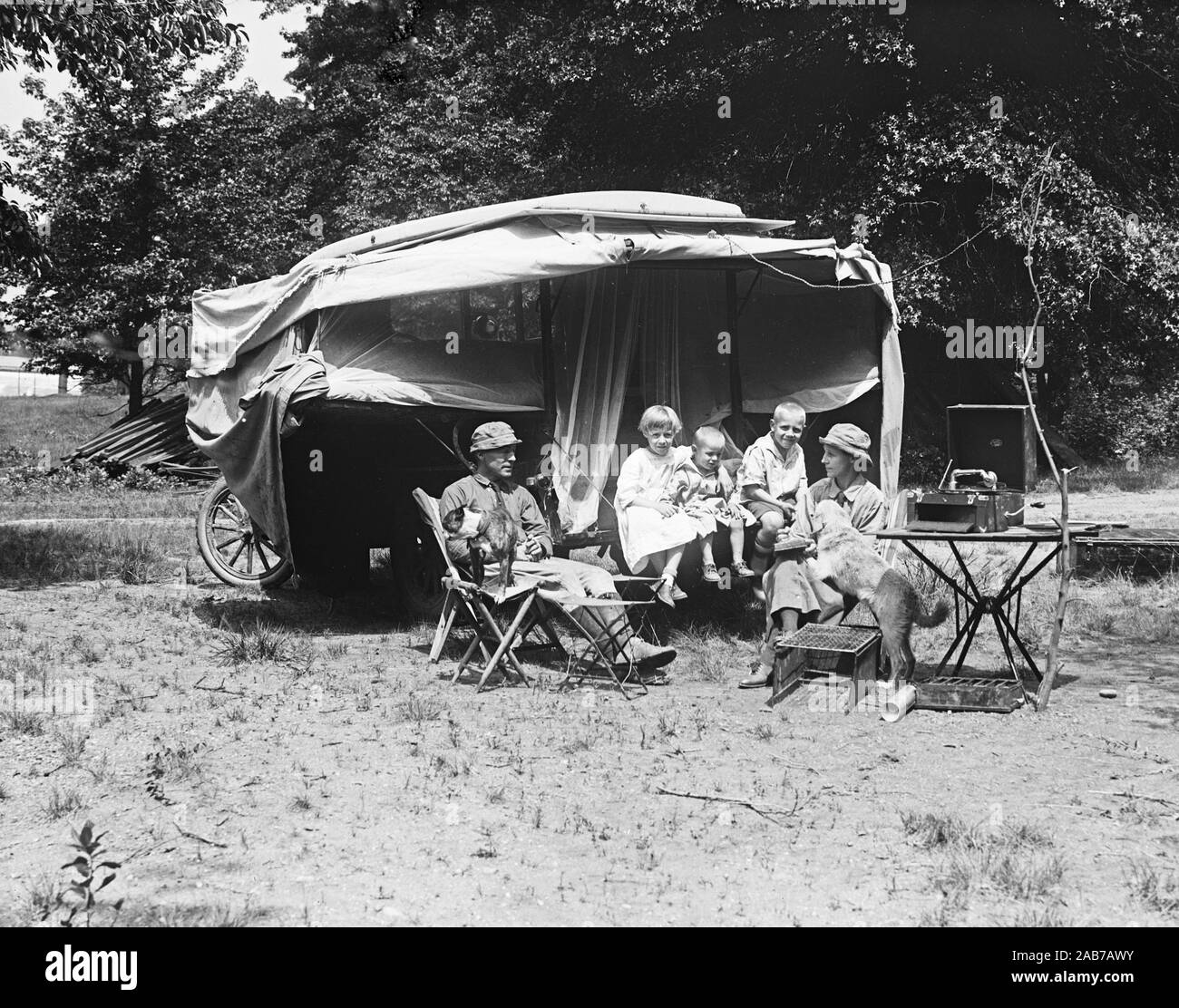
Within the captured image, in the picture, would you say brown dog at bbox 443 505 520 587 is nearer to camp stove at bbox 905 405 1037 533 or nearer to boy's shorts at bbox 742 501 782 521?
boy's shorts at bbox 742 501 782 521

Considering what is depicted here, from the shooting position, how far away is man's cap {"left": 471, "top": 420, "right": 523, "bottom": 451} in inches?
303

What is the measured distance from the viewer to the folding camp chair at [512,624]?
23.3 feet

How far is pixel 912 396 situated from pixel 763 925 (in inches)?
702

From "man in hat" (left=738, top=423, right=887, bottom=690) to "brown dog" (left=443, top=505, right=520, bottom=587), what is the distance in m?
1.45

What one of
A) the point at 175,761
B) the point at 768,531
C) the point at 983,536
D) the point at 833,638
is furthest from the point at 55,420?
the point at 983,536

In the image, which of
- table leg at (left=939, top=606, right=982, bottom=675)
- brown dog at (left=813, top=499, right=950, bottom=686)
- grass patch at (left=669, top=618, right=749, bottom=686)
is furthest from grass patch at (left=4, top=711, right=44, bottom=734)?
table leg at (left=939, top=606, right=982, bottom=675)

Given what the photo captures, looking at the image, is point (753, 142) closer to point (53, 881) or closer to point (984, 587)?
point (984, 587)

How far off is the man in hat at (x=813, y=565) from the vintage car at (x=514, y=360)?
67.9 inches

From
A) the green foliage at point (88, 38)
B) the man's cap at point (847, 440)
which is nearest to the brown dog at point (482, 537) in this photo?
the man's cap at point (847, 440)

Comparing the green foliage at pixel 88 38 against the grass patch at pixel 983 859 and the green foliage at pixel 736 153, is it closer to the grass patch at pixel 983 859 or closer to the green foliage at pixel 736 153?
the green foliage at pixel 736 153

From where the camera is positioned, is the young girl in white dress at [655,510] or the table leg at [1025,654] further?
the young girl in white dress at [655,510]

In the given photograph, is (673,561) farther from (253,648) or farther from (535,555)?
(253,648)

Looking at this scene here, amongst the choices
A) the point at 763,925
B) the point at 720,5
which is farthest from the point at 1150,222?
the point at 763,925
